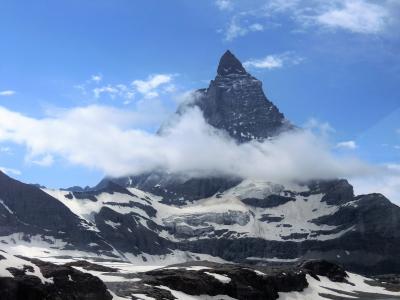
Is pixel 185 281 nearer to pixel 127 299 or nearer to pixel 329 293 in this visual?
pixel 127 299

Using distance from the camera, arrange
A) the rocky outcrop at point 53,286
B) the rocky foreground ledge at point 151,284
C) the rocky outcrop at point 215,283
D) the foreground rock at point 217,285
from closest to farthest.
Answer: the rocky outcrop at point 53,286, the rocky foreground ledge at point 151,284, the foreground rock at point 217,285, the rocky outcrop at point 215,283

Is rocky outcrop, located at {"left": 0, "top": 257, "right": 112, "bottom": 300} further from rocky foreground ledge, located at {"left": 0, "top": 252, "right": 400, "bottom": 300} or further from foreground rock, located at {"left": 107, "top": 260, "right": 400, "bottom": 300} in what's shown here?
foreground rock, located at {"left": 107, "top": 260, "right": 400, "bottom": 300}

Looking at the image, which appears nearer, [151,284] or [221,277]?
[151,284]

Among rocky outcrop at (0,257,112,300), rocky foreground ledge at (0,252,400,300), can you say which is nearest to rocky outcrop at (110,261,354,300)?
rocky foreground ledge at (0,252,400,300)

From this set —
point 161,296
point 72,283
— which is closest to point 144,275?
point 161,296

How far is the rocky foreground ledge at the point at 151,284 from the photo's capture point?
8638cm

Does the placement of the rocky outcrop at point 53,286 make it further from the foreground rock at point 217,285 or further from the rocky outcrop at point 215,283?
the rocky outcrop at point 215,283

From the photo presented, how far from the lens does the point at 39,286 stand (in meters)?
86.4

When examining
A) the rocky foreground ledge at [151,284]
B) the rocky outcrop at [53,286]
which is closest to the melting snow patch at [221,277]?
the rocky foreground ledge at [151,284]

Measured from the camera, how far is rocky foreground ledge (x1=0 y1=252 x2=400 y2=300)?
86375 mm

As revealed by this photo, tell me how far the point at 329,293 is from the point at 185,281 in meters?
72.7

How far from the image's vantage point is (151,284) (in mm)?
127312

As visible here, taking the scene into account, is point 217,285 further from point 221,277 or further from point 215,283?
point 221,277

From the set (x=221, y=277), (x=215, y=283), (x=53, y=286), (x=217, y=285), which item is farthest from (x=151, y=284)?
(x=53, y=286)
